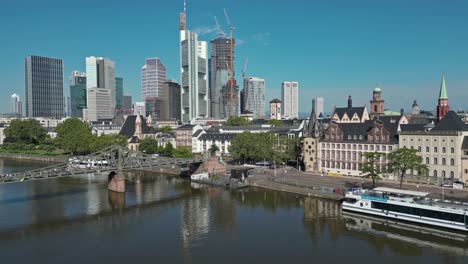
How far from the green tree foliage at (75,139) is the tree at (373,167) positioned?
9296 cm

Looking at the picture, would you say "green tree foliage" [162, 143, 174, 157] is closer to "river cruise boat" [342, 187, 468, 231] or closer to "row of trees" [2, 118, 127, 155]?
"row of trees" [2, 118, 127, 155]

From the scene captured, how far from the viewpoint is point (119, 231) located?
54469 mm

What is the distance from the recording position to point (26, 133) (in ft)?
589

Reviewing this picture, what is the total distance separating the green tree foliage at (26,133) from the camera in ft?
589

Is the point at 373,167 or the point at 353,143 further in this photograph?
the point at 353,143

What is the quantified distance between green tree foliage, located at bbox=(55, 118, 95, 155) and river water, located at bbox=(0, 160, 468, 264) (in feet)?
205

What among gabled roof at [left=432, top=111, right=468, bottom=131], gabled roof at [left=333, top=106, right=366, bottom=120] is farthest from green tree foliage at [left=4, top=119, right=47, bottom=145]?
gabled roof at [left=432, top=111, right=468, bottom=131]

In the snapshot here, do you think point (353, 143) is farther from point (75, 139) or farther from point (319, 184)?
point (75, 139)

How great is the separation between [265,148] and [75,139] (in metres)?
72.5

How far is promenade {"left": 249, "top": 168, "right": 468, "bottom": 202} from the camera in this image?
6612 centimetres

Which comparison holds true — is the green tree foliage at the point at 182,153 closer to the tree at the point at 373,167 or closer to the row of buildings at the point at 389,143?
the row of buildings at the point at 389,143

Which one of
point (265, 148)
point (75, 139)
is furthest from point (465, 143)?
point (75, 139)

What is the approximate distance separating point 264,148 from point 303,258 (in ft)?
190

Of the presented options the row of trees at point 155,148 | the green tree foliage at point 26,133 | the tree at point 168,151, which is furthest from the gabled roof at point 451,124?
the green tree foliage at point 26,133
